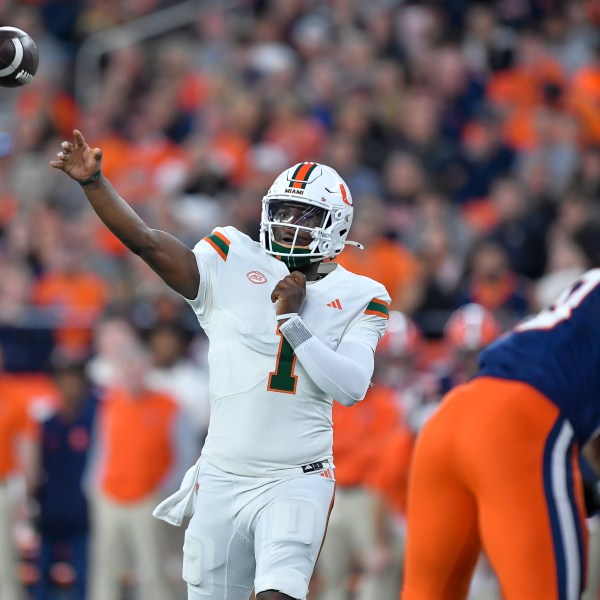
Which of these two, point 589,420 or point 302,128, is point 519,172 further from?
point 589,420

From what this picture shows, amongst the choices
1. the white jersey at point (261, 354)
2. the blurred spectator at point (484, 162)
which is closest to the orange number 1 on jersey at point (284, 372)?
the white jersey at point (261, 354)

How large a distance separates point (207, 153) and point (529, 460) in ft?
24.1

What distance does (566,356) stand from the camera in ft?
15.0

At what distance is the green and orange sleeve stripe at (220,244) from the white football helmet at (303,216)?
0.42 ft

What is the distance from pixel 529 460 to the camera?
446 cm

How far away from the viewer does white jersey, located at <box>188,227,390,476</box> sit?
464 cm

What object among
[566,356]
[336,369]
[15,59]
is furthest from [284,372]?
[15,59]

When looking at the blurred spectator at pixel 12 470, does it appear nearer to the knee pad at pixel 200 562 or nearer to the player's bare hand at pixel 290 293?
the knee pad at pixel 200 562

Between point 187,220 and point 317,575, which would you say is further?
point 187,220

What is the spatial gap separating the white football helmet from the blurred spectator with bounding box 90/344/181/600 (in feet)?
13.7

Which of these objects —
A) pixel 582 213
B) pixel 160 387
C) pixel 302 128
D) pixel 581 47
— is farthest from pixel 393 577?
pixel 581 47

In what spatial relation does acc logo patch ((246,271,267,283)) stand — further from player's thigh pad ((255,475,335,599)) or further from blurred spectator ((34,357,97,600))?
blurred spectator ((34,357,97,600))

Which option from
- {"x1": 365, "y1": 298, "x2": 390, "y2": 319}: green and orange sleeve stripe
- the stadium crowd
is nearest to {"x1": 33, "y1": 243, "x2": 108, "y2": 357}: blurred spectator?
the stadium crowd

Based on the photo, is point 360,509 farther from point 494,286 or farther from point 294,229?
point 294,229
